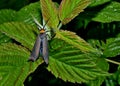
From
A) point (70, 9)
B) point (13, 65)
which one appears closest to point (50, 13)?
point (70, 9)

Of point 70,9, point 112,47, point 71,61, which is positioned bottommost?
point 112,47

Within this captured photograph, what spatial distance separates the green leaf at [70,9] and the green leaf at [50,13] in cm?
2

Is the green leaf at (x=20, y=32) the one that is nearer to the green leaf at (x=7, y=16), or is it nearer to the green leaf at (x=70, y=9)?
the green leaf at (x=70, y=9)

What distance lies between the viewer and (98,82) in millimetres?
909

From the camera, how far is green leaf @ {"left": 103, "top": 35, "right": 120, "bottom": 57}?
3.15 ft

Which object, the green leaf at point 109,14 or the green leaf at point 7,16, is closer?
the green leaf at point 109,14

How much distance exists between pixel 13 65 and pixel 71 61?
15cm

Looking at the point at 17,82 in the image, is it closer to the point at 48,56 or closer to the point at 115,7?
the point at 48,56

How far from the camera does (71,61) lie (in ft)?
2.41

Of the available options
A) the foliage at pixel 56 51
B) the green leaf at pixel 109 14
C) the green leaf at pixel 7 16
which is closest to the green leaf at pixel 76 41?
the foliage at pixel 56 51

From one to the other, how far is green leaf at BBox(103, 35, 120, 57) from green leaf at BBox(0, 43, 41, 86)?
313 mm

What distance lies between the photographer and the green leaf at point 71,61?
27.7 inches

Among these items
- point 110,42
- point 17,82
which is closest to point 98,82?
point 110,42

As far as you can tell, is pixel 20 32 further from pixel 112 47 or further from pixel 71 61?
pixel 112 47
